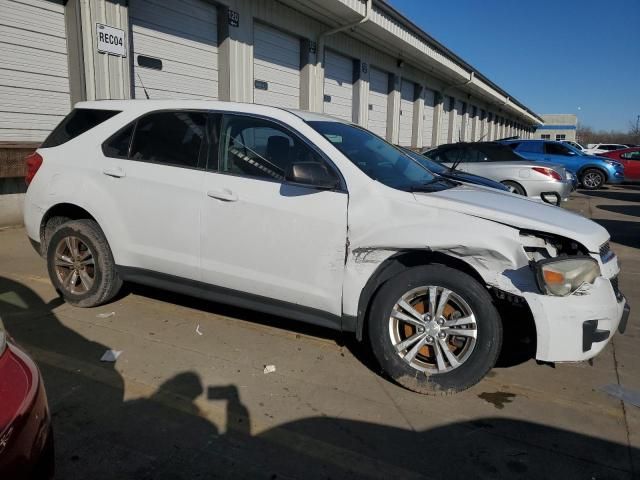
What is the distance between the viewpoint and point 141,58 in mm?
8812

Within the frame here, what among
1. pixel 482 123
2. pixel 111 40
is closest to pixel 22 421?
pixel 111 40

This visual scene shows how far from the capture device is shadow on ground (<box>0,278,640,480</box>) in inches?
95.8

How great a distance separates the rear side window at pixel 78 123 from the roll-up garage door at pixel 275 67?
285 inches

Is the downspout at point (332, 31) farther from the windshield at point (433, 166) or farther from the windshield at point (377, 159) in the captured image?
the windshield at point (377, 159)

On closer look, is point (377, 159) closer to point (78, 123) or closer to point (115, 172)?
point (115, 172)

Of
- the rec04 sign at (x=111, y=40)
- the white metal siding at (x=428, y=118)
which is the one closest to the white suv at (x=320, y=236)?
the rec04 sign at (x=111, y=40)

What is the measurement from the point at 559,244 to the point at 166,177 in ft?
9.21

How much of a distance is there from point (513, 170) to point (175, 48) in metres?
7.32

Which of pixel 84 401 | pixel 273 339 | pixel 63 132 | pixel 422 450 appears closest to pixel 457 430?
pixel 422 450

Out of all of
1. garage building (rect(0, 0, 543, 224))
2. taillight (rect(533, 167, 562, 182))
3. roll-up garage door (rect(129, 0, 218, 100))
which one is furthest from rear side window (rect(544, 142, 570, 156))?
roll-up garage door (rect(129, 0, 218, 100))

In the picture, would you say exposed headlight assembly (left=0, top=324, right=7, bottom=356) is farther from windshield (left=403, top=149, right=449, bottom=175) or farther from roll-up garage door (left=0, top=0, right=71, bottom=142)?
roll-up garage door (left=0, top=0, right=71, bottom=142)

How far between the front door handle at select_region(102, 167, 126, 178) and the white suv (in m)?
0.01

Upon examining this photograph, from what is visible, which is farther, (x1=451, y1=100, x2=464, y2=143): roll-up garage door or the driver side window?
(x1=451, y1=100, x2=464, y2=143): roll-up garage door

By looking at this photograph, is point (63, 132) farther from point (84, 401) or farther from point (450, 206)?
point (450, 206)
